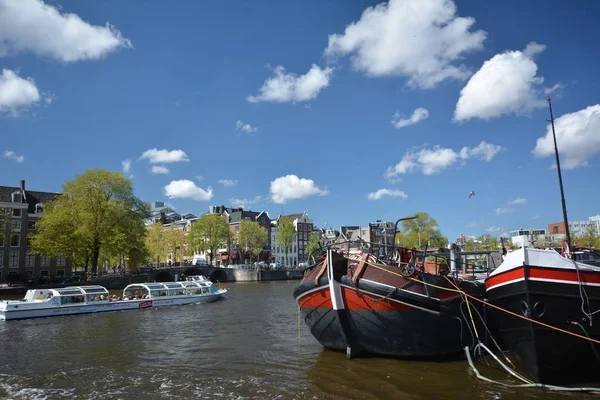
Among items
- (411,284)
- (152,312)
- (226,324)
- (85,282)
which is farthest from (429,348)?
(85,282)

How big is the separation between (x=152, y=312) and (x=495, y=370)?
Result: 29424 millimetres

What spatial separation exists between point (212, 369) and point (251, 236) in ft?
292

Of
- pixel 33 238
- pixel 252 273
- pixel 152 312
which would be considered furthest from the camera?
pixel 252 273

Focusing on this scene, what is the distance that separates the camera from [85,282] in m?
58.9

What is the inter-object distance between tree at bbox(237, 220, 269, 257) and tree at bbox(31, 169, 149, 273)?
4072cm

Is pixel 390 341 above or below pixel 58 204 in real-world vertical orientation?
below

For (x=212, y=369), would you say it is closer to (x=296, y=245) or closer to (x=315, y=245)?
(x=315, y=245)

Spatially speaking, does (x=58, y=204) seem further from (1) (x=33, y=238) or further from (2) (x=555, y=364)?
(2) (x=555, y=364)

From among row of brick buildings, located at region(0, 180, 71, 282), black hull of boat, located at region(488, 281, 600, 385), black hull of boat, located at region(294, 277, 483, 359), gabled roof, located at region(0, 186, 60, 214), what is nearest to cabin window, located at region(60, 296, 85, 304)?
black hull of boat, located at region(294, 277, 483, 359)

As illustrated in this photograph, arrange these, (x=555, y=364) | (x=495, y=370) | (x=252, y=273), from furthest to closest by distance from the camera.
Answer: (x=252, y=273) → (x=495, y=370) → (x=555, y=364)

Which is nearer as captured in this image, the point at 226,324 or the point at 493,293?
the point at 493,293

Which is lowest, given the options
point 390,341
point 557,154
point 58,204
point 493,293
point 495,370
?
point 495,370

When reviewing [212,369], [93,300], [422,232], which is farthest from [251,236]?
[212,369]

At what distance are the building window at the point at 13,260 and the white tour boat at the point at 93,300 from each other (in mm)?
31657
